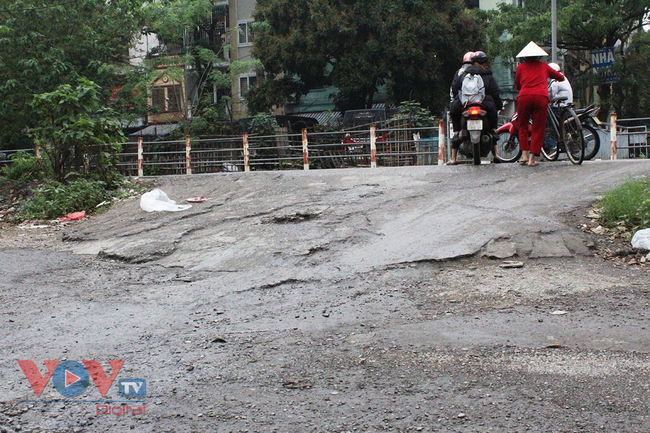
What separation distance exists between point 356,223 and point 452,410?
4.68m

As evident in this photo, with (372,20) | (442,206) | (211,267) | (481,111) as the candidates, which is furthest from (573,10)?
(211,267)

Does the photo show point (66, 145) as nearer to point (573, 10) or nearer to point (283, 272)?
point (283, 272)

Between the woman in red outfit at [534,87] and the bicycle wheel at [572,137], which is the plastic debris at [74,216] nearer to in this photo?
the woman in red outfit at [534,87]

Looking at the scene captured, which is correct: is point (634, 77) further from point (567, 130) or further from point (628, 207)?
point (628, 207)

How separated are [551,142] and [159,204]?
20.6ft

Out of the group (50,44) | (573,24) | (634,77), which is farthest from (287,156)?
(634,77)

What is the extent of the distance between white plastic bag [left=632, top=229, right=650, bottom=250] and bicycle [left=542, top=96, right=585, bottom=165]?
12.0ft

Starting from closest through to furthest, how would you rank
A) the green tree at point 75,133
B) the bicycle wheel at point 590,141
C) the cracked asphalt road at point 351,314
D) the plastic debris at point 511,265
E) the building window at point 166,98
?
the cracked asphalt road at point 351,314, the plastic debris at point 511,265, the bicycle wheel at point 590,141, the green tree at point 75,133, the building window at point 166,98

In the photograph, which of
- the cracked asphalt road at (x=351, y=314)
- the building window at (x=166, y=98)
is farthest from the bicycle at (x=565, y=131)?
the building window at (x=166, y=98)

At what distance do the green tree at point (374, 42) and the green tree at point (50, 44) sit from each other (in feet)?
25.1

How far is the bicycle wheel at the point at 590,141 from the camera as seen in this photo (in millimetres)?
10102

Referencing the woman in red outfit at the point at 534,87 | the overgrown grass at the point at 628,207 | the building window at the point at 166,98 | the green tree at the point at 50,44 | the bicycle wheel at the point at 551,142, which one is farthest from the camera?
the building window at the point at 166,98

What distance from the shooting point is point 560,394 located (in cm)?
334

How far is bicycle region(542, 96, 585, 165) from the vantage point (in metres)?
9.94
